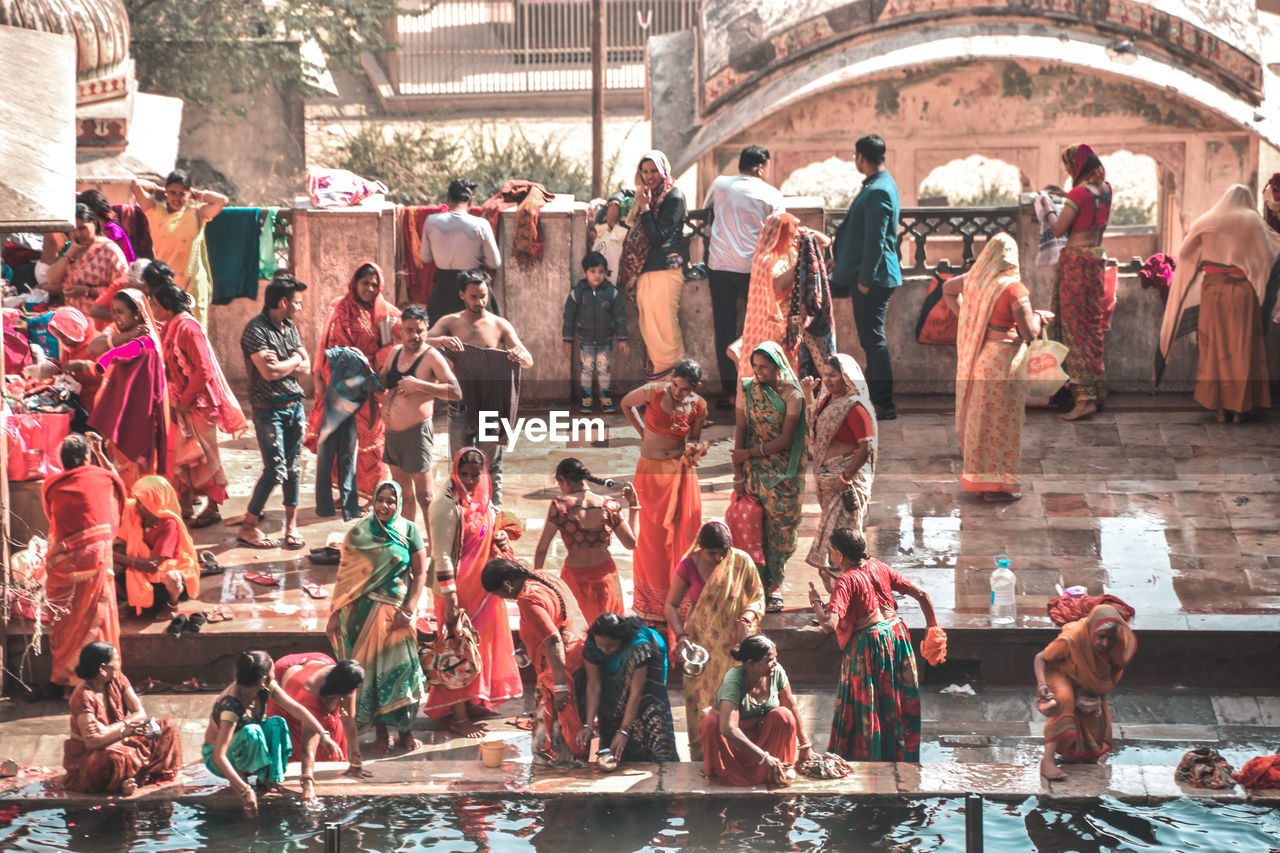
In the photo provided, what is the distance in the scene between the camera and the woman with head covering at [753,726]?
23.0 ft

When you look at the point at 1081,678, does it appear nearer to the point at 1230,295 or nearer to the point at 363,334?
the point at 363,334

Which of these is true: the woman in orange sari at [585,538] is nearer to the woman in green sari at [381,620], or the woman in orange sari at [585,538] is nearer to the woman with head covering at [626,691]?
the woman in green sari at [381,620]

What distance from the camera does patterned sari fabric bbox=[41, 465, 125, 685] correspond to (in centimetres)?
824

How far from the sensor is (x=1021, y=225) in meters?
12.5

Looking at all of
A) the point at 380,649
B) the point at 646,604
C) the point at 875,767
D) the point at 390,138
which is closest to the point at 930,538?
the point at 646,604

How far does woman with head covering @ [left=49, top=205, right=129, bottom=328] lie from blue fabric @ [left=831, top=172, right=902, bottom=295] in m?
4.73

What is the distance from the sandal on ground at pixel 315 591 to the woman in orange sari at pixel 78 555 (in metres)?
1.13

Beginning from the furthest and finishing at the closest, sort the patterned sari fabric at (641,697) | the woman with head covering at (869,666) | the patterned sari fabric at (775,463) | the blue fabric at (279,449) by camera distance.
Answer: the blue fabric at (279,449) → the patterned sari fabric at (775,463) → the woman with head covering at (869,666) → the patterned sari fabric at (641,697)

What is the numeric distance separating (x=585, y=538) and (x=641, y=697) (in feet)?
3.48

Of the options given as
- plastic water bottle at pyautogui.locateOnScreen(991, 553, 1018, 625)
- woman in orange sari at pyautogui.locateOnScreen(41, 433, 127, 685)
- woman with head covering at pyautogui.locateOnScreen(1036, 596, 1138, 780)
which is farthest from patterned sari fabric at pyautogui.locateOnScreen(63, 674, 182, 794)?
plastic water bottle at pyautogui.locateOnScreen(991, 553, 1018, 625)

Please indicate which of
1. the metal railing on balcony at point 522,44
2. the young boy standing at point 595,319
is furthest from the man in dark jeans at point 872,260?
the metal railing on balcony at point 522,44

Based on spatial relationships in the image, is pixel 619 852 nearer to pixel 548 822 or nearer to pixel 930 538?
pixel 548 822

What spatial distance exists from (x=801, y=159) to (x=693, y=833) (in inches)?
547

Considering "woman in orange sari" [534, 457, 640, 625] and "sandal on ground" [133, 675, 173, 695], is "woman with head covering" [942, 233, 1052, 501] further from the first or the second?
"sandal on ground" [133, 675, 173, 695]
